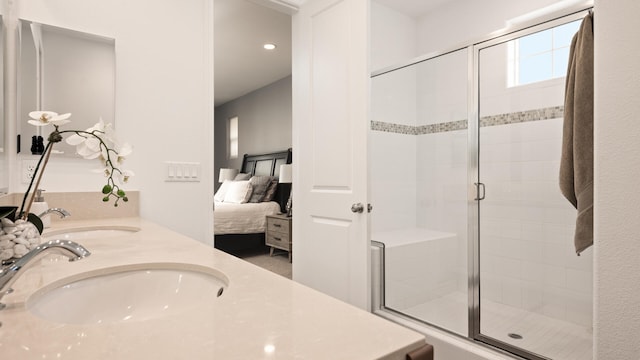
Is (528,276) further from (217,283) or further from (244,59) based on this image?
(244,59)

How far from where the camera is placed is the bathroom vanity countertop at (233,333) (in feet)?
1.40

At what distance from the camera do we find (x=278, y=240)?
469 cm

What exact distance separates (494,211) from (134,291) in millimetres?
2533

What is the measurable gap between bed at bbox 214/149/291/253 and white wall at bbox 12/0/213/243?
8.45 ft

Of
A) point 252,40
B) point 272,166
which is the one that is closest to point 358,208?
point 252,40

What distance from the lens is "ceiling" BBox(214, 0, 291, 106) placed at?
3683mm

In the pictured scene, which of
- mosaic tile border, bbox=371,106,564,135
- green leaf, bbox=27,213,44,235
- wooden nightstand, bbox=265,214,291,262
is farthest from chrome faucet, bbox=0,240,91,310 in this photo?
wooden nightstand, bbox=265,214,291,262

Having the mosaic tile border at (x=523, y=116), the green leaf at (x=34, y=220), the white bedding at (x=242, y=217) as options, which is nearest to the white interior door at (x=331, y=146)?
the mosaic tile border at (x=523, y=116)

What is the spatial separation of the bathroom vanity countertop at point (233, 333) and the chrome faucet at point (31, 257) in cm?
5

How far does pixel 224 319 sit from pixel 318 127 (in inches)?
81.0

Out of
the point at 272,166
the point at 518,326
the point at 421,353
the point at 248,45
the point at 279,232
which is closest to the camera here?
the point at 421,353

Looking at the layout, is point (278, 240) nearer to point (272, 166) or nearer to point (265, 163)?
point (272, 166)

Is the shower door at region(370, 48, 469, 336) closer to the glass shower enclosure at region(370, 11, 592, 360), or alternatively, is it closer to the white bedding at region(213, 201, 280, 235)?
the glass shower enclosure at region(370, 11, 592, 360)

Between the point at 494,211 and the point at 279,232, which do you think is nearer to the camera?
the point at 494,211
